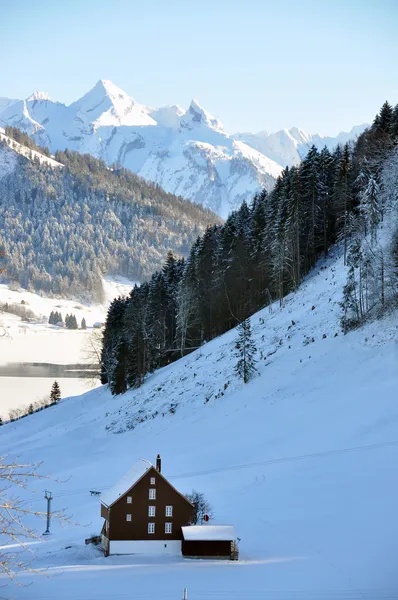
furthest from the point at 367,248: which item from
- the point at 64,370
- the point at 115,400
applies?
the point at 64,370

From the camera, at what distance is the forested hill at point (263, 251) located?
60125mm

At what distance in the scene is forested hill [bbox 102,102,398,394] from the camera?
60125mm

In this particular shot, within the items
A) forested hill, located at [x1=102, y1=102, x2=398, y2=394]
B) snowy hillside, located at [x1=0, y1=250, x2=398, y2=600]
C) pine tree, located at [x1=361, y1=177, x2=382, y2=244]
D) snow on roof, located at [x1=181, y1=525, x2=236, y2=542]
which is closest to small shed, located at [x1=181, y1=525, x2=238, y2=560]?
snow on roof, located at [x1=181, y1=525, x2=236, y2=542]

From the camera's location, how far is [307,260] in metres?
69.6

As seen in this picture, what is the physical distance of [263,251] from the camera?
68.7 m

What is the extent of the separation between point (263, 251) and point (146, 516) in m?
41.5

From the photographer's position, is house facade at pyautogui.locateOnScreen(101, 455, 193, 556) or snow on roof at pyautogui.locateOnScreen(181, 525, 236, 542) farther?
house facade at pyautogui.locateOnScreen(101, 455, 193, 556)

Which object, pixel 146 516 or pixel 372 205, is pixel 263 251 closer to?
pixel 372 205

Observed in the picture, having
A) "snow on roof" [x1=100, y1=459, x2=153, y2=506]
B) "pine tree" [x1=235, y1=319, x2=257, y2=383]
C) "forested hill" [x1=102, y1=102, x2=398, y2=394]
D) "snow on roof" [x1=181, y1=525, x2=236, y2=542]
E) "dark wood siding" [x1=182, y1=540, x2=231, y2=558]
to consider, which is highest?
"forested hill" [x1=102, y1=102, x2=398, y2=394]

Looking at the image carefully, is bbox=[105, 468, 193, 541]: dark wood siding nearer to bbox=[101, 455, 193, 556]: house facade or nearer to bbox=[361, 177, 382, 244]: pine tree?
bbox=[101, 455, 193, 556]: house facade

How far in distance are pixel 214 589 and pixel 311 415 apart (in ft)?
62.7

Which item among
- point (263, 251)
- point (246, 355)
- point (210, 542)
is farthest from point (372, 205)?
point (210, 542)

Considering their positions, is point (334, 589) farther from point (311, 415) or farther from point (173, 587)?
point (311, 415)

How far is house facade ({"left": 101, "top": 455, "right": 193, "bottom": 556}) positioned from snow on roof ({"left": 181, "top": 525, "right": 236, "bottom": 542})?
1.25 m
